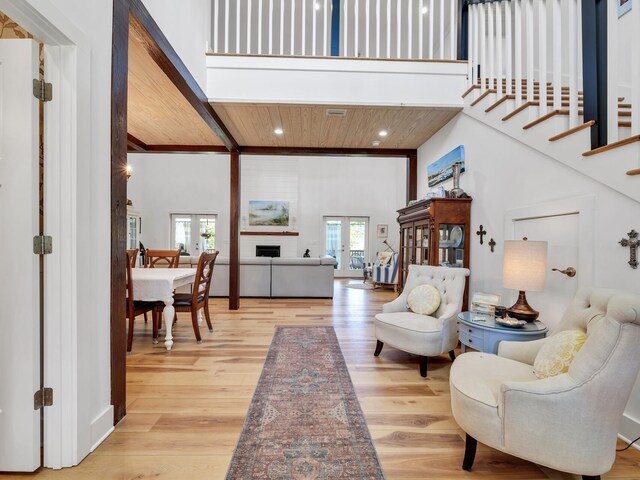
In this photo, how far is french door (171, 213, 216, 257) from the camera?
973cm

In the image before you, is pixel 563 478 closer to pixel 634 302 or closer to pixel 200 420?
pixel 634 302

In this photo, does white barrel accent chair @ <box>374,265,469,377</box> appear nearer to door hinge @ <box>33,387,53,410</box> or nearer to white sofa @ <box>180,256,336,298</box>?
door hinge @ <box>33,387,53,410</box>

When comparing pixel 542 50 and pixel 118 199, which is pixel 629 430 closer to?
pixel 542 50

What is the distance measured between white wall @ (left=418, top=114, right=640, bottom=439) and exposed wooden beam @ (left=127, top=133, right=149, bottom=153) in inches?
167

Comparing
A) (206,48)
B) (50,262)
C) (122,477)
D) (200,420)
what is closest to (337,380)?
(200,420)

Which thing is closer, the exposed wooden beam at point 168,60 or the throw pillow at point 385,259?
the exposed wooden beam at point 168,60

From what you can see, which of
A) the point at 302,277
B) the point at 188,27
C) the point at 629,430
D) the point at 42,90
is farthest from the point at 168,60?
the point at 302,277

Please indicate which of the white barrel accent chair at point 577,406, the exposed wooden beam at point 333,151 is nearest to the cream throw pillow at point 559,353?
the white barrel accent chair at point 577,406

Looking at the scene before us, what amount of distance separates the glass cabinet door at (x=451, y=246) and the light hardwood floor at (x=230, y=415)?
1.07m

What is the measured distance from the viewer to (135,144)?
484cm

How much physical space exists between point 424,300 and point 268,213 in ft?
24.0

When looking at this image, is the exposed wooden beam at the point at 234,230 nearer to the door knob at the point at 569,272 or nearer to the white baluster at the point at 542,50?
the white baluster at the point at 542,50

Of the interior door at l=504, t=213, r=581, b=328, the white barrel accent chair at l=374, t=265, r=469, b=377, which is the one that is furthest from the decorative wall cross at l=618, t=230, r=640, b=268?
the white barrel accent chair at l=374, t=265, r=469, b=377

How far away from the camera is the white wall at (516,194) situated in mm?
1790
